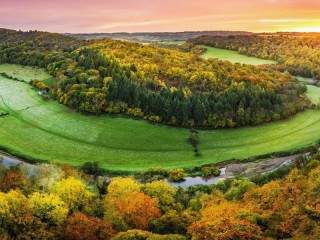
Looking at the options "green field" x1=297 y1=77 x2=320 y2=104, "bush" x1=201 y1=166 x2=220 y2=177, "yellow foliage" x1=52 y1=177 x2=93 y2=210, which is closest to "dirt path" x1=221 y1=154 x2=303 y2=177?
"bush" x1=201 y1=166 x2=220 y2=177

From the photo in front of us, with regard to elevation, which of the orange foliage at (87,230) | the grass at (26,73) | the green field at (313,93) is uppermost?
the grass at (26,73)

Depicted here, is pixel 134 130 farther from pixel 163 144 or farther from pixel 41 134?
pixel 41 134

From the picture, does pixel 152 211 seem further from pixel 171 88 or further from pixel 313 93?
pixel 313 93

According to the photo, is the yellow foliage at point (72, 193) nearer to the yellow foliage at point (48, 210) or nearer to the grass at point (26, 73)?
the yellow foliage at point (48, 210)

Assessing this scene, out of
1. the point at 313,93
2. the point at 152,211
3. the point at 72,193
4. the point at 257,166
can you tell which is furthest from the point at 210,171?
the point at 313,93

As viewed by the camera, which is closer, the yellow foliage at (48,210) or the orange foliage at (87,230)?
the orange foliage at (87,230)

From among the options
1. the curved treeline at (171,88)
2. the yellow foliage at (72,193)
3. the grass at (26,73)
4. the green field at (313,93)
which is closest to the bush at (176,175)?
the yellow foliage at (72,193)

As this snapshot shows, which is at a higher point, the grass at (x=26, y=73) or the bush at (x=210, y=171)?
the grass at (x=26, y=73)

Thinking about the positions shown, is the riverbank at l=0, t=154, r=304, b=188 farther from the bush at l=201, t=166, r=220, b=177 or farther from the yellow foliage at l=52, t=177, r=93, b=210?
the yellow foliage at l=52, t=177, r=93, b=210
